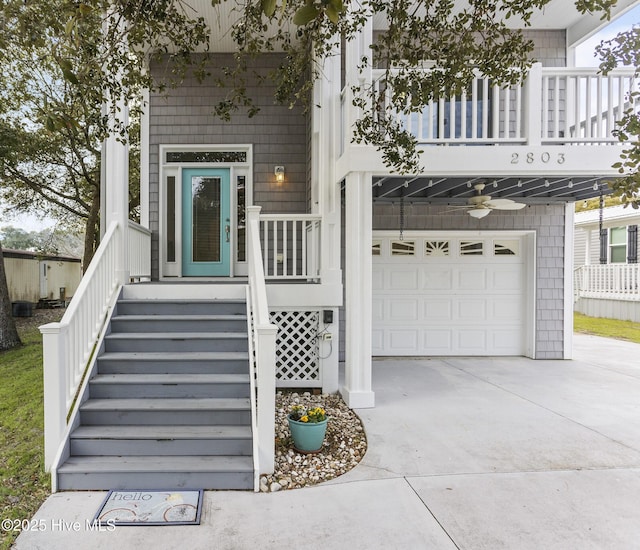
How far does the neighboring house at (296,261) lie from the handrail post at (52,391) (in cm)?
1

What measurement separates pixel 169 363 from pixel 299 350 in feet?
5.96

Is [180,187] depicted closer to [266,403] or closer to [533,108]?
[266,403]

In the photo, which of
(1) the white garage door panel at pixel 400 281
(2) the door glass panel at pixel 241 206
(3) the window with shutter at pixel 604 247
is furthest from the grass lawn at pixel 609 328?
(2) the door glass panel at pixel 241 206

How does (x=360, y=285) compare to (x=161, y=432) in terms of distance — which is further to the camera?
(x=360, y=285)

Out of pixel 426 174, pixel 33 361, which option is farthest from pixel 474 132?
pixel 33 361

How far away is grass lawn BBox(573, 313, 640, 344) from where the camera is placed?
979 cm

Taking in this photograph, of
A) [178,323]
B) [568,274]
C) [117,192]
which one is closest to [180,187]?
[117,192]

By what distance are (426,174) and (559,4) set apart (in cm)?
412

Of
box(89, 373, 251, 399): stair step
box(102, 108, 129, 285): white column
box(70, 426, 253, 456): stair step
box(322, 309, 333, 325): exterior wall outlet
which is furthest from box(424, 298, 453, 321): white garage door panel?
box(102, 108, 129, 285): white column

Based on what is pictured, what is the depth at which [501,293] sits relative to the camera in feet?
23.7

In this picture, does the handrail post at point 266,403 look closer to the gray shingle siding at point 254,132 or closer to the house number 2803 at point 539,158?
the house number 2803 at point 539,158

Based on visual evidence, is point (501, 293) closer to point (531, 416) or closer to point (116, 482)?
point (531, 416)

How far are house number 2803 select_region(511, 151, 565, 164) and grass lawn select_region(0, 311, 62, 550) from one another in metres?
5.36

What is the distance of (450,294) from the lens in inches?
282
